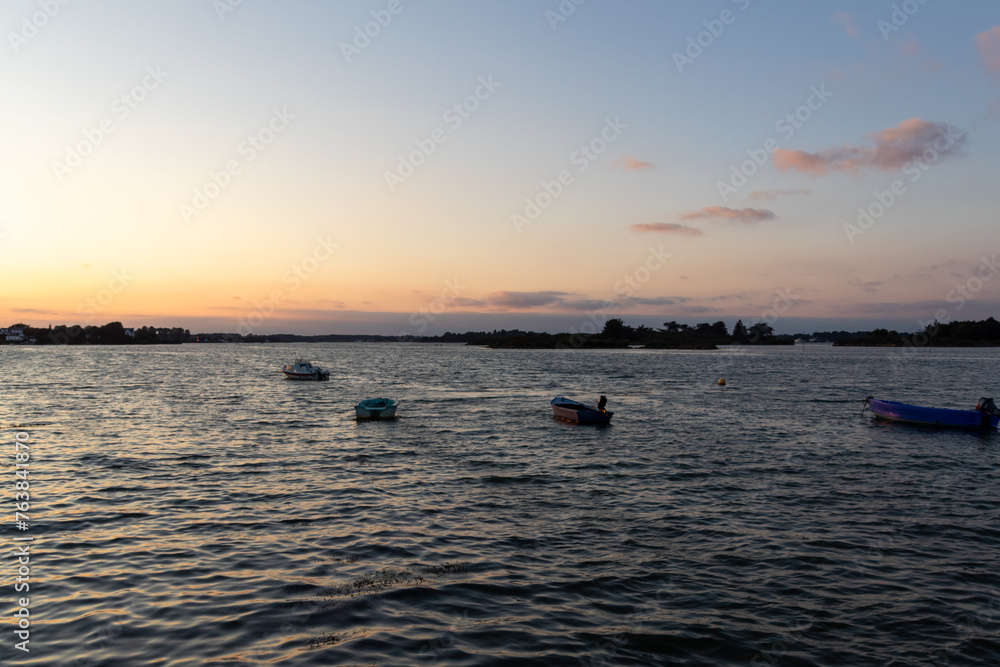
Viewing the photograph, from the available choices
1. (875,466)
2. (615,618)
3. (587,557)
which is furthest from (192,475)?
(875,466)

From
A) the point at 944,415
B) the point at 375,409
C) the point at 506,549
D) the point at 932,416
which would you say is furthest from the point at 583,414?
the point at 506,549

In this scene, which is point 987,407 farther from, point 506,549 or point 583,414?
point 506,549

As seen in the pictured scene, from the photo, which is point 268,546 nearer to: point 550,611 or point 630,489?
point 550,611

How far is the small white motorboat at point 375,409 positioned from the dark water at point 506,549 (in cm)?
560

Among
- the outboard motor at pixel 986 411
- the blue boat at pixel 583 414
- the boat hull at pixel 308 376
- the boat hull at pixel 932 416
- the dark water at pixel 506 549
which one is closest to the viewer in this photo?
the dark water at pixel 506 549

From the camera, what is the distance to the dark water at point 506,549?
1128 cm

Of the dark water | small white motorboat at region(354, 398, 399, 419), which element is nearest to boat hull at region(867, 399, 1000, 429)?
the dark water

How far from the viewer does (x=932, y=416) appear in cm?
4281

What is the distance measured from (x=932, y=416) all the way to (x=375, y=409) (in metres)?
38.3

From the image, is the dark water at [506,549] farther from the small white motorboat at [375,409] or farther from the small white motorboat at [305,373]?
the small white motorboat at [305,373]

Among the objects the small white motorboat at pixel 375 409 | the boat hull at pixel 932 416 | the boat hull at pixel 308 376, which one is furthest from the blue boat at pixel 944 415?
the boat hull at pixel 308 376

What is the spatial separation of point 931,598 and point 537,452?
20.3 meters

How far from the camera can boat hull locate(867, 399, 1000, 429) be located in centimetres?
4150

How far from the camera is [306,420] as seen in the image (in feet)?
145
